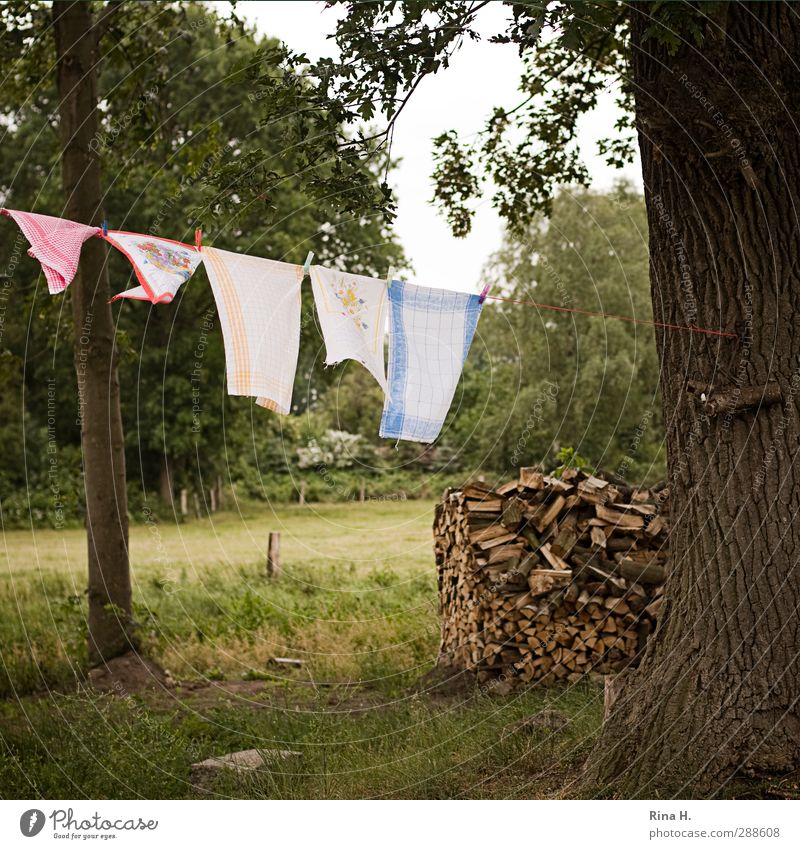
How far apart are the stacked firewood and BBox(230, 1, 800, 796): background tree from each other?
1628 mm

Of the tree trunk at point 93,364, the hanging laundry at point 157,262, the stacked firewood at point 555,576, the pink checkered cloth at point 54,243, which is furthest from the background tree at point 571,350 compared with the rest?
the pink checkered cloth at point 54,243

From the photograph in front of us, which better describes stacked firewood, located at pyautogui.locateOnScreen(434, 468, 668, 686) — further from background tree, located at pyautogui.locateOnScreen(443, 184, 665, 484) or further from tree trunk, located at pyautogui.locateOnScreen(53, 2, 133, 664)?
background tree, located at pyautogui.locateOnScreen(443, 184, 665, 484)

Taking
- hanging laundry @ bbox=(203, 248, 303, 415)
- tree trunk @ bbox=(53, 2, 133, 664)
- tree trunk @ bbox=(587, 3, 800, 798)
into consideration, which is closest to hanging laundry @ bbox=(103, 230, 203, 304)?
hanging laundry @ bbox=(203, 248, 303, 415)

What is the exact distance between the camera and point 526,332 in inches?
867

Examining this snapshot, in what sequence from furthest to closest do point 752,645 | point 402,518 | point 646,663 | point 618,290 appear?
1. point 618,290
2. point 402,518
3. point 646,663
4. point 752,645

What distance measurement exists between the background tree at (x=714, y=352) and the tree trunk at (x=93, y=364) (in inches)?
138

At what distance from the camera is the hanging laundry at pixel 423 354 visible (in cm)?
488

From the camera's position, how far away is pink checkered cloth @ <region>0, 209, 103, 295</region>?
419cm

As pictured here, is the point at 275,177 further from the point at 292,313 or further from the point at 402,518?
the point at 402,518

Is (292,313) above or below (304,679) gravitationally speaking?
above

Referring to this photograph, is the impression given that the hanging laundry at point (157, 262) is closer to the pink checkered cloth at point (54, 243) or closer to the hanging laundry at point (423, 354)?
the pink checkered cloth at point (54, 243)

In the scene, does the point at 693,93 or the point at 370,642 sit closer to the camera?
the point at 693,93

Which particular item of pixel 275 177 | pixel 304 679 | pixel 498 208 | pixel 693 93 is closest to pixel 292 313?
pixel 275 177
